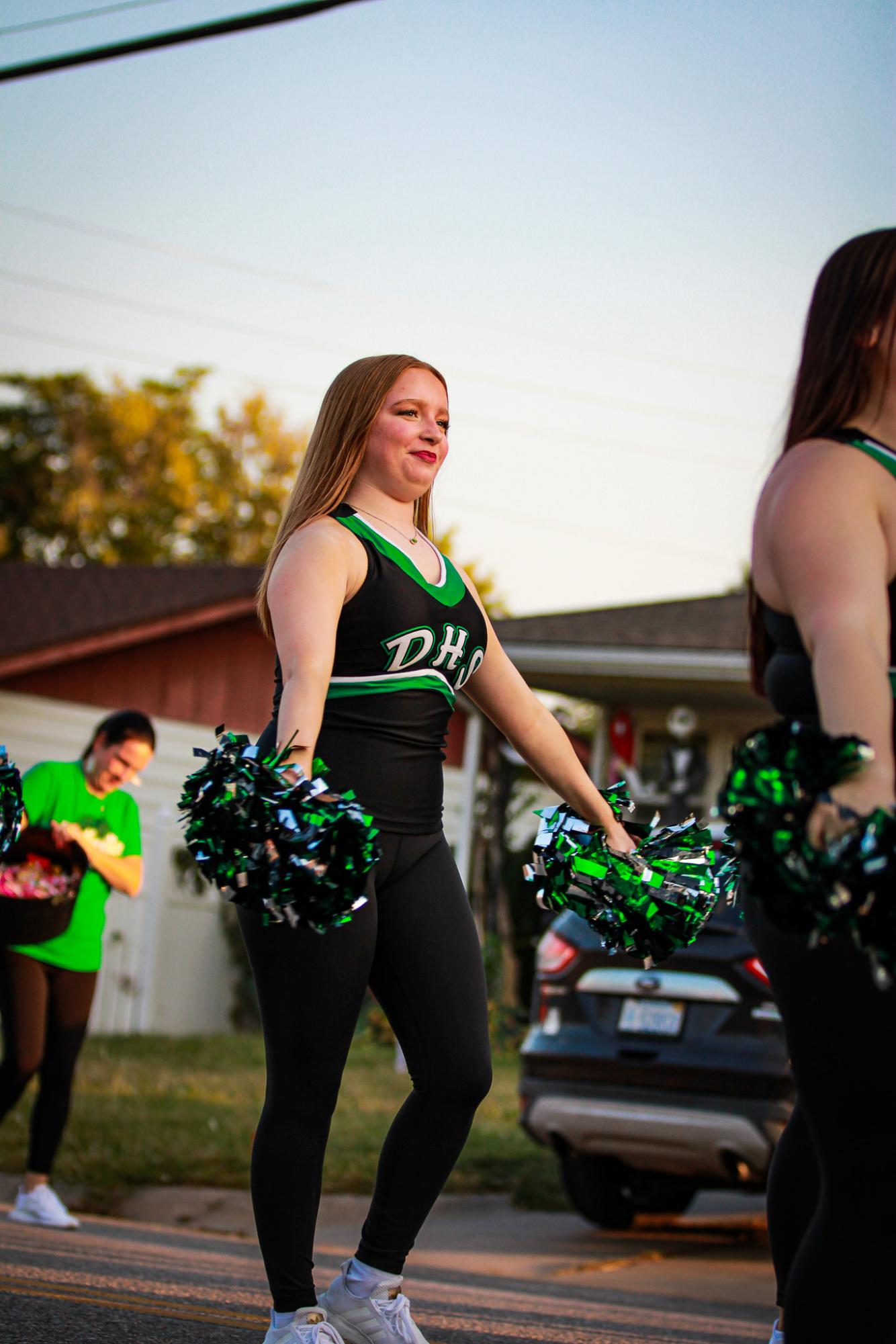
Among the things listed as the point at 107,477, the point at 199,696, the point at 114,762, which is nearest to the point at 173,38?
the point at 114,762

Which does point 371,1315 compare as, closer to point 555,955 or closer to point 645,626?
point 555,955

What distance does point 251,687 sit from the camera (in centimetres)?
1817

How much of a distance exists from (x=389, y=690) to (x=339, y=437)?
1.96ft

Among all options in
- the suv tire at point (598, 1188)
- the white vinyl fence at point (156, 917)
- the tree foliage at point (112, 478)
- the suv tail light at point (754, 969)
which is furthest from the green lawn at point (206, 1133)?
the tree foliage at point (112, 478)

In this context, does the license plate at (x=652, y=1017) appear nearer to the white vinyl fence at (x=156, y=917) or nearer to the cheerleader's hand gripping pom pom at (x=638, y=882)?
the cheerleader's hand gripping pom pom at (x=638, y=882)

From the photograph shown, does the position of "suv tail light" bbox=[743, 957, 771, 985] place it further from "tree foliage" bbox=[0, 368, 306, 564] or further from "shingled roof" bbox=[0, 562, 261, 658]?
"tree foliage" bbox=[0, 368, 306, 564]

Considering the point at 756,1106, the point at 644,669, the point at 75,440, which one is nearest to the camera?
the point at 756,1106

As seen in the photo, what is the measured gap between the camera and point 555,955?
7020mm

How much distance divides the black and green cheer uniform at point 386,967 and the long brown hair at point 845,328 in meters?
0.93

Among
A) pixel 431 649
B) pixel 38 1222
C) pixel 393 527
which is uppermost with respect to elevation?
pixel 393 527

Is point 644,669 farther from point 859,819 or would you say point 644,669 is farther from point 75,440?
point 75,440

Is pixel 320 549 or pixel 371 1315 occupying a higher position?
pixel 320 549

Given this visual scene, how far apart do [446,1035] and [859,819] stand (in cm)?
131

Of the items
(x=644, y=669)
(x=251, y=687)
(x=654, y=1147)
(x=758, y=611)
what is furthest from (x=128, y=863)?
(x=251, y=687)
